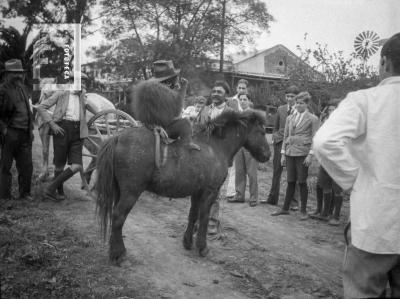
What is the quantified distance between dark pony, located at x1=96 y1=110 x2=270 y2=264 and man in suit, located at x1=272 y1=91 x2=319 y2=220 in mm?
1835

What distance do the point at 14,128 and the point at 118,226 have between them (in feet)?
10.3

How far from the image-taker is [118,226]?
4156mm

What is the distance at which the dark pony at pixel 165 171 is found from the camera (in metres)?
4.18

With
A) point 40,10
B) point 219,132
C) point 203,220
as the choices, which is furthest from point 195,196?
point 40,10

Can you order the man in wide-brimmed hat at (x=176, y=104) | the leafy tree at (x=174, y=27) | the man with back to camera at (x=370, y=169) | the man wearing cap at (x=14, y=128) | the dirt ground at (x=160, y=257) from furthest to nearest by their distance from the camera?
the leafy tree at (x=174, y=27) < the man wearing cap at (x=14, y=128) < the man in wide-brimmed hat at (x=176, y=104) < the dirt ground at (x=160, y=257) < the man with back to camera at (x=370, y=169)

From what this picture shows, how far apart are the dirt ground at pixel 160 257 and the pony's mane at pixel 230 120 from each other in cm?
154

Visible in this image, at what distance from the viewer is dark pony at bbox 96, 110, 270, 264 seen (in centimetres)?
418

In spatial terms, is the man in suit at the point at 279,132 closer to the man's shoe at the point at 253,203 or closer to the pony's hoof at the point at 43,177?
the man's shoe at the point at 253,203

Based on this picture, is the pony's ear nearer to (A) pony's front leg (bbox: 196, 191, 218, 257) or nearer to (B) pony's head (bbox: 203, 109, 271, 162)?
(B) pony's head (bbox: 203, 109, 271, 162)

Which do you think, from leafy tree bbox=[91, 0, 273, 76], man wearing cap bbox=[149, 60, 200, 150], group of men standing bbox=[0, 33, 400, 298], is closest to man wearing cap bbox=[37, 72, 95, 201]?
man wearing cap bbox=[149, 60, 200, 150]

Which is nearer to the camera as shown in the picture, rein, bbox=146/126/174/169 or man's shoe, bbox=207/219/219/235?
rein, bbox=146/126/174/169

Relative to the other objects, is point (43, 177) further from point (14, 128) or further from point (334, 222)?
point (334, 222)

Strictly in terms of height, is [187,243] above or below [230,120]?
below

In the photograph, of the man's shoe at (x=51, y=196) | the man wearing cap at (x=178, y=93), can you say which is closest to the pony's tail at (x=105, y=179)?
the man wearing cap at (x=178, y=93)
